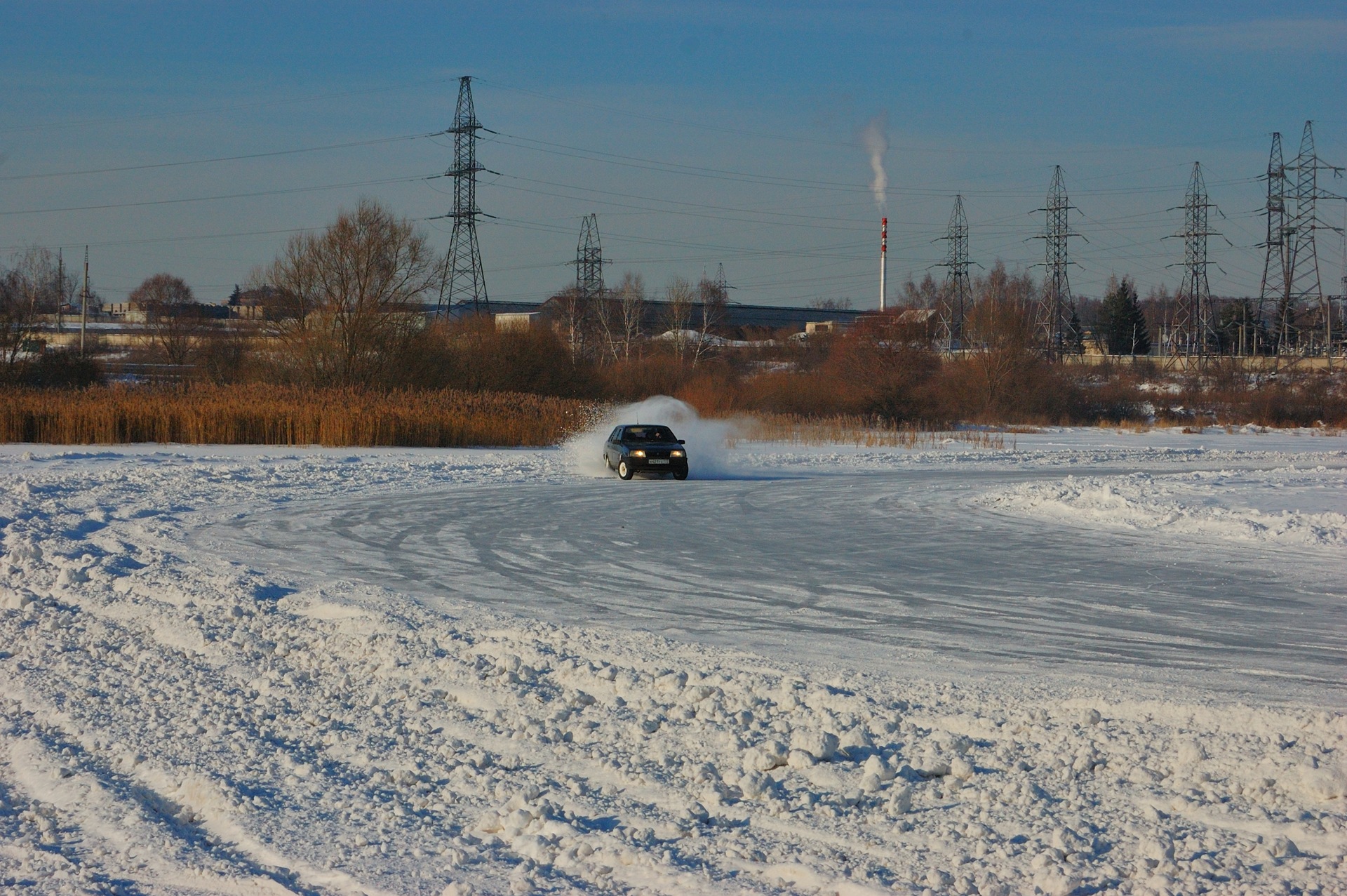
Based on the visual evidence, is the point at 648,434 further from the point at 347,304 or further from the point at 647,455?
the point at 347,304

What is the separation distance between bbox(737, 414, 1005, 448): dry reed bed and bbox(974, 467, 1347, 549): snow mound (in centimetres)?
1906

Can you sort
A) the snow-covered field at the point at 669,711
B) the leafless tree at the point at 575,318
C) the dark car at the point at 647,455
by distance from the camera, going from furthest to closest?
the leafless tree at the point at 575,318 → the dark car at the point at 647,455 → the snow-covered field at the point at 669,711

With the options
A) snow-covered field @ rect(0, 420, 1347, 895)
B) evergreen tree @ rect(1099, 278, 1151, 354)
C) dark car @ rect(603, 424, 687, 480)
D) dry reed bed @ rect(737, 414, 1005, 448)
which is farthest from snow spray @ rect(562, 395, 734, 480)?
evergreen tree @ rect(1099, 278, 1151, 354)

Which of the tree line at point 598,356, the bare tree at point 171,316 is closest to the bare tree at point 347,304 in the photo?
the tree line at point 598,356

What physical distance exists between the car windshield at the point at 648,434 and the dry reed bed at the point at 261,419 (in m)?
12.1

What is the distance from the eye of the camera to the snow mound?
18703mm

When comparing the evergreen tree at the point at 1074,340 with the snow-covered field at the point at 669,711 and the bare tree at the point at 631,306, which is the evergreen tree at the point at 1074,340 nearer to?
the bare tree at the point at 631,306

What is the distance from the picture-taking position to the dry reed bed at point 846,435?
4812 cm

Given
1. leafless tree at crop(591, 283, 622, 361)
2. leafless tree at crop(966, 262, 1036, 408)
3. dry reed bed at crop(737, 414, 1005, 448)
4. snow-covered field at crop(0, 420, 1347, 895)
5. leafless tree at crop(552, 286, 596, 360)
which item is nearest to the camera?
snow-covered field at crop(0, 420, 1347, 895)

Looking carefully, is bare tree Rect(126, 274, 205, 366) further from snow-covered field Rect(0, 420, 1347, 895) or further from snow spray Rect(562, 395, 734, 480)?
snow-covered field Rect(0, 420, 1347, 895)

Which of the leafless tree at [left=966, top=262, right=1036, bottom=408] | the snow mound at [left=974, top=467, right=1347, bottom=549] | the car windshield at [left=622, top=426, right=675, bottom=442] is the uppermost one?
the leafless tree at [left=966, top=262, right=1036, bottom=408]

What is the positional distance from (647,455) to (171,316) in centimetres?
7110

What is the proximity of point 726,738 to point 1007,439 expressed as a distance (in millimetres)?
49164

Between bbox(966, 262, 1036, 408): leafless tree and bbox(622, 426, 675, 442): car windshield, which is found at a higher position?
bbox(966, 262, 1036, 408): leafless tree
